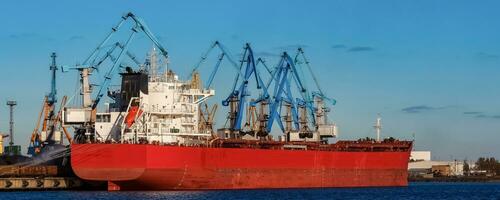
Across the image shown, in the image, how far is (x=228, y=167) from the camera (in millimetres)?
56344

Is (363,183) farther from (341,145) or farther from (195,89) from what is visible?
(195,89)

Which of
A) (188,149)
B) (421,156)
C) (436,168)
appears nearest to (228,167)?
(188,149)

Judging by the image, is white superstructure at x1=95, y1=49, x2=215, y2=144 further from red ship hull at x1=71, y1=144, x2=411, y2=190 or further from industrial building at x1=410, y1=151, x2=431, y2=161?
industrial building at x1=410, y1=151, x2=431, y2=161

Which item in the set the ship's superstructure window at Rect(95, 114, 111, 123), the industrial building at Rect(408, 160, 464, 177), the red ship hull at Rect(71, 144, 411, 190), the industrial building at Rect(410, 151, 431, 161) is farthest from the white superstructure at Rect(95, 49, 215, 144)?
the industrial building at Rect(408, 160, 464, 177)

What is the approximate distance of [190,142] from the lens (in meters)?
56.6

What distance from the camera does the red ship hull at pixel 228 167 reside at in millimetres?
51156

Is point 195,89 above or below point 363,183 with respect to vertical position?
above

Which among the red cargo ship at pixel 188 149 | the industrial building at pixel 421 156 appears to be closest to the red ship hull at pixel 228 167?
the red cargo ship at pixel 188 149

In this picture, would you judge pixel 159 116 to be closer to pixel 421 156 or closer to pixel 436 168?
pixel 421 156

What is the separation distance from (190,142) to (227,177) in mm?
3035

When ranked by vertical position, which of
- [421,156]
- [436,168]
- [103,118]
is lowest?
[436,168]

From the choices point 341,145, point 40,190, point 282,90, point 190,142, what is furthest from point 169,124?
point 282,90

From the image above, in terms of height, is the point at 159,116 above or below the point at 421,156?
above

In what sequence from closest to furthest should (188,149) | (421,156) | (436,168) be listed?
(188,149), (421,156), (436,168)
